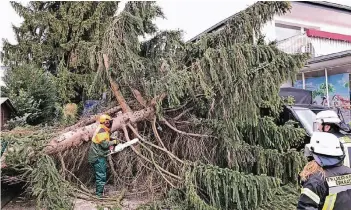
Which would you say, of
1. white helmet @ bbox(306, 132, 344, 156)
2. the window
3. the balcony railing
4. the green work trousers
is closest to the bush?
the green work trousers

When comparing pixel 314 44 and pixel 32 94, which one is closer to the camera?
pixel 32 94

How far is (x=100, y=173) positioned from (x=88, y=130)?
30.1 inches

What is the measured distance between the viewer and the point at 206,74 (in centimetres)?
447

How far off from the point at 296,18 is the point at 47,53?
35.6ft

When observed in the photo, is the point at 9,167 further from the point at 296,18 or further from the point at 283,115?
the point at 296,18

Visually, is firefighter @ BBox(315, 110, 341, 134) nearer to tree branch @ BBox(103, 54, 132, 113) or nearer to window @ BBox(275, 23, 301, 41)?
tree branch @ BBox(103, 54, 132, 113)

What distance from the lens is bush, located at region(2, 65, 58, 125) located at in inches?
408

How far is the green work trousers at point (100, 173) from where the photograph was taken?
17.2 feet

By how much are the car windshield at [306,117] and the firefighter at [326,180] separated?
4068 millimetres

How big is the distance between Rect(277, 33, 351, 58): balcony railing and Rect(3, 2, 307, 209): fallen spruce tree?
287 inches

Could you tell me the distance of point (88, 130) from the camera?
18.4 feet

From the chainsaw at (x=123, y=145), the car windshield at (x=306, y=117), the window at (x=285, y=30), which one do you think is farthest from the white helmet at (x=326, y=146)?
the window at (x=285, y=30)

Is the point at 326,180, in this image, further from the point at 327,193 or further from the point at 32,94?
the point at 32,94

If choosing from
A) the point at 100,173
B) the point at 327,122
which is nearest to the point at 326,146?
the point at 327,122
